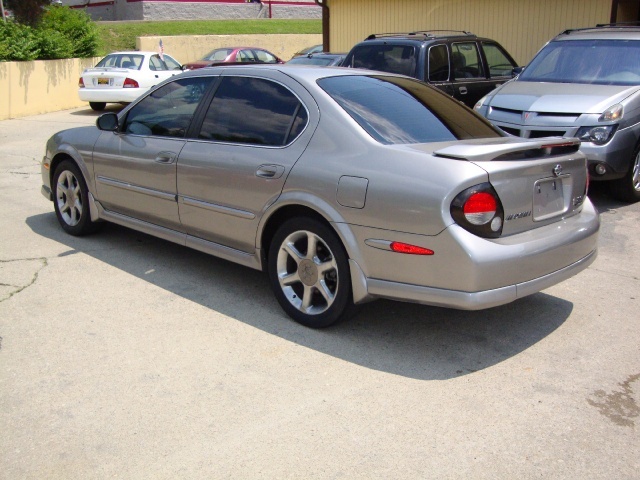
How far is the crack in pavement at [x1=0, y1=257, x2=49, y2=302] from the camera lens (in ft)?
17.5

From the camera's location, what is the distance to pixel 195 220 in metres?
5.30

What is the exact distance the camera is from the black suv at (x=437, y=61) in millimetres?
9852

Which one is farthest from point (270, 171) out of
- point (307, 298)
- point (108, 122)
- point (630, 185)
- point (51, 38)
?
point (51, 38)

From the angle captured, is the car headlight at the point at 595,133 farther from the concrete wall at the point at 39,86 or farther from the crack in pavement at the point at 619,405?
the concrete wall at the point at 39,86

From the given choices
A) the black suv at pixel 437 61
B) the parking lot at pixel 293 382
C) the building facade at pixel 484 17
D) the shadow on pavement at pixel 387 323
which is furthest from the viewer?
the building facade at pixel 484 17

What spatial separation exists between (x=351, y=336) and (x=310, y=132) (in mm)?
1319

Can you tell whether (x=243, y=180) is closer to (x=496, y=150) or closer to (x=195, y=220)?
(x=195, y=220)

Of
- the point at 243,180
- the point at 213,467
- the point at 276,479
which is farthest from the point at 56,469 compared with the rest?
the point at 243,180

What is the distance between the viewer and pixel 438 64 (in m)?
10.0

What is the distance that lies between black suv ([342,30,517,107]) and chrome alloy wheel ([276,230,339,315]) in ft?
18.6

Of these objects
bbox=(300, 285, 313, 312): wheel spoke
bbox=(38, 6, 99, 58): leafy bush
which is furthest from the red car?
bbox=(300, 285, 313, 312): wheel spoke

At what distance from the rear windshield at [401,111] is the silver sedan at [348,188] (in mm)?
15

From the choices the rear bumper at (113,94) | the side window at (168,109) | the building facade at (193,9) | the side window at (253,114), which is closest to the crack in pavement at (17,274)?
the side window at (168,109)

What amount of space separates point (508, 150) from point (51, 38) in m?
16.9
